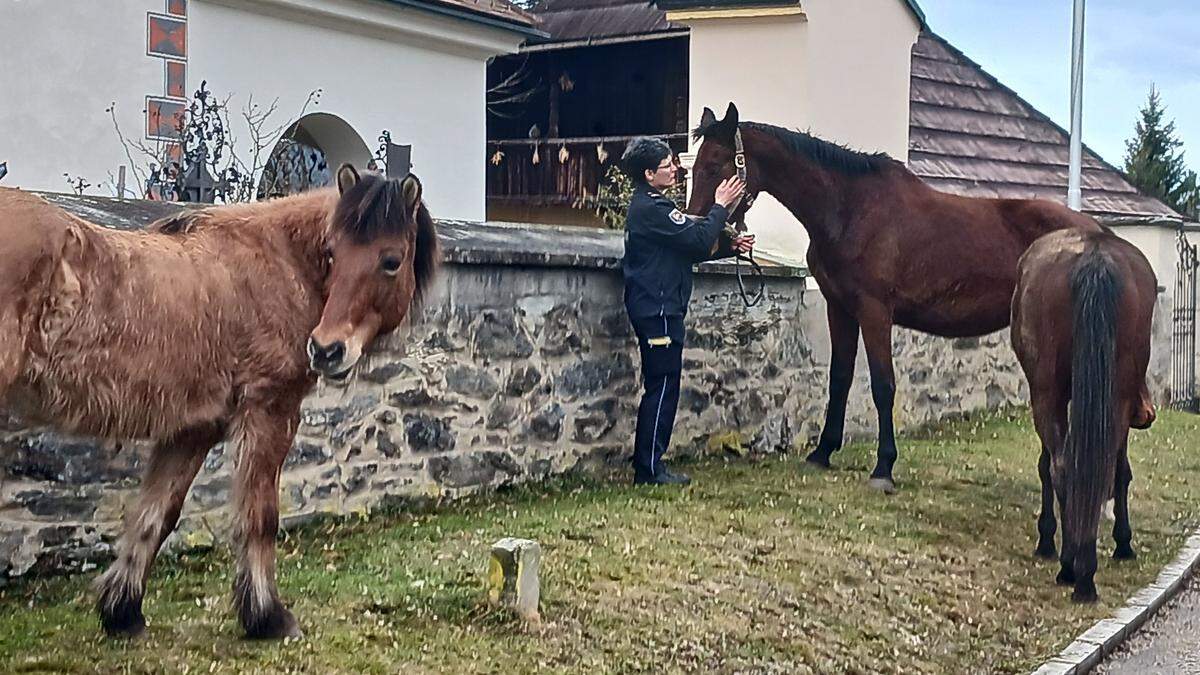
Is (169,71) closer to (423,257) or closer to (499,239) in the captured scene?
(499,239)

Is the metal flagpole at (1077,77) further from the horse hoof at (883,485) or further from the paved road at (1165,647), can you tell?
the paved road at (1165,647)

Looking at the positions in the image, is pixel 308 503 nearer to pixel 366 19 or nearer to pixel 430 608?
pixel 430 608

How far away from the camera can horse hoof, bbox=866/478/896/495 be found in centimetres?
850

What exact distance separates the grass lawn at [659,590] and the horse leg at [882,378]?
202mm

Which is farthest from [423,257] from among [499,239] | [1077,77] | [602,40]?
[602,40]

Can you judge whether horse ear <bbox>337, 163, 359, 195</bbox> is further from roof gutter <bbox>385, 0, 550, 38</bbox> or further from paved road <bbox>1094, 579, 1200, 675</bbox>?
roof gutter <bbox>385, 0, 550, 38</bbox>

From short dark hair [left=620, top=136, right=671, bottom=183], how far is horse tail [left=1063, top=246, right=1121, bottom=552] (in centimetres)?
249

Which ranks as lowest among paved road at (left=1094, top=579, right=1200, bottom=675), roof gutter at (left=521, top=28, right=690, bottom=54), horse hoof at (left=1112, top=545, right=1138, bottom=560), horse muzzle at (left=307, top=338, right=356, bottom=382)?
paved road at (left=1094, top=579, right=1200, bottom=675)

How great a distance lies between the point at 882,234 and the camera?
874 centimetres

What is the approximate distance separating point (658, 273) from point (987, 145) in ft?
34.1

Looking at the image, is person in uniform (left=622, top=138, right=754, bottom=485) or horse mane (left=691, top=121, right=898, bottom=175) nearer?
person in uniform (left=622, top=138, right=754, bottom=485)

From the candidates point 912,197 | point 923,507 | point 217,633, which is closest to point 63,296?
point 217,633

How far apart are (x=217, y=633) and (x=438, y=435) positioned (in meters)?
2.51

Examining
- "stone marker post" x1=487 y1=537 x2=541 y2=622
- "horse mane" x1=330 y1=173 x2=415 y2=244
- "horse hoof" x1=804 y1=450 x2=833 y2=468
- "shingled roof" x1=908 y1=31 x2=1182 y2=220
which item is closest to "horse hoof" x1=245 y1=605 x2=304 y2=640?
"stone marker post" x1=487 y1=537 x2=541 y2=622
